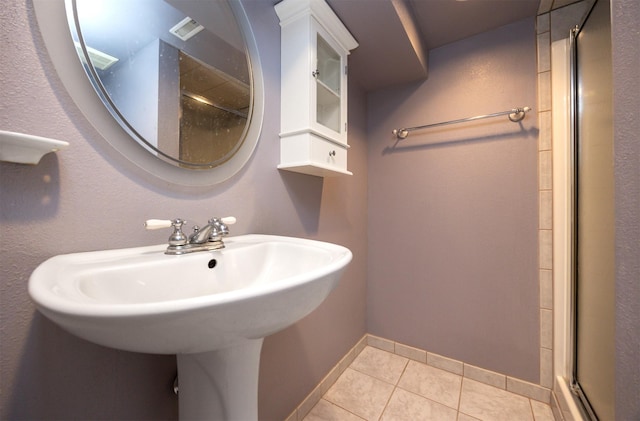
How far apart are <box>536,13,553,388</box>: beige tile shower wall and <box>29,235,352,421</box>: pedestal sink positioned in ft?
3.90

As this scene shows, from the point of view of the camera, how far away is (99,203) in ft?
1.60

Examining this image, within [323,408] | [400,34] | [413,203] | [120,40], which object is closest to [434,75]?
[400,34]

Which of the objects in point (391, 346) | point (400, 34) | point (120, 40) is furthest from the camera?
point (391, 346)

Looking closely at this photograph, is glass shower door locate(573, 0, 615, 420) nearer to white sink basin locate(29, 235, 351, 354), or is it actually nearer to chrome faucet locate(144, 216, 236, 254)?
white sink basin locate(29, 235, 351, 354)

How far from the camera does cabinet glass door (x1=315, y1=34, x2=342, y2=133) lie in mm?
974

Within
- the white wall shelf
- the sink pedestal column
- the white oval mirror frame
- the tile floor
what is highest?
the white oval mirror frame

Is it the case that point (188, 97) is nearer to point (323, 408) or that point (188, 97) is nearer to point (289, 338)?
point (289, 338)

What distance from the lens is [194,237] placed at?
1.91 ft

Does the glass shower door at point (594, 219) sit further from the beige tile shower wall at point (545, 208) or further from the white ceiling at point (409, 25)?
the white ceiling at point (409, 25)

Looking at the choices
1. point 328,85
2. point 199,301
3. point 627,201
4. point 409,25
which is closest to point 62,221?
point 199,301

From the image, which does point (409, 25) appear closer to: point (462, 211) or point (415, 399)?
point (462, 211)

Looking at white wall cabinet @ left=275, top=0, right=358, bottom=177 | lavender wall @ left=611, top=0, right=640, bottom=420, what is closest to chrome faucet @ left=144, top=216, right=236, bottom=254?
white wall cabinet @ left=275, top=0, right=358, bottom=177

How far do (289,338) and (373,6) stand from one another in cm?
140

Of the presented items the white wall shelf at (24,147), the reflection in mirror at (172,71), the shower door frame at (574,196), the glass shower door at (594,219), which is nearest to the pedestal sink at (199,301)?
the white wall shelf at (24,147)
